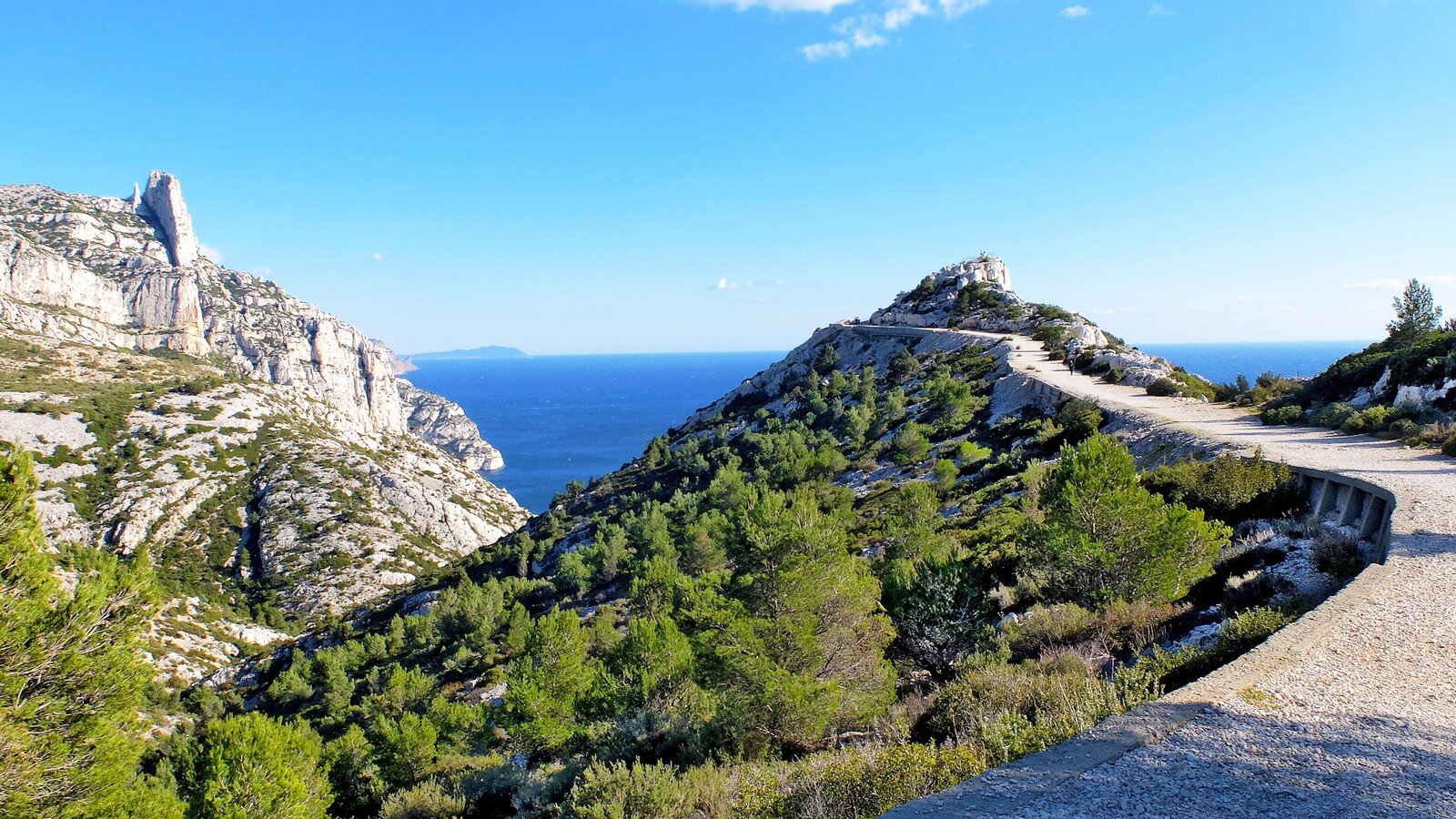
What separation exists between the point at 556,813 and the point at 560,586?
32.5 metres

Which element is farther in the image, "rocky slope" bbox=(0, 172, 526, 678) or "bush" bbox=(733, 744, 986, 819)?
"rocky slope" bbox=(0, 172, 526, 678)

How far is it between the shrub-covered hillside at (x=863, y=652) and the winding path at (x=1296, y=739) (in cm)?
61

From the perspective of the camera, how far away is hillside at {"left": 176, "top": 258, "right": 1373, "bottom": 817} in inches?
325

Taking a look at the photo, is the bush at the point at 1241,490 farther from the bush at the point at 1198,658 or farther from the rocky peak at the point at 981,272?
the rocky peak at the point at 981,272

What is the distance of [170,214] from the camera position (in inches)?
5856

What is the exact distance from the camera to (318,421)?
4033 inches

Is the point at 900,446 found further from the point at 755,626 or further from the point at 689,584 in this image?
the point at 755,626

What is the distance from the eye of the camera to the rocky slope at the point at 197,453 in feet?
209

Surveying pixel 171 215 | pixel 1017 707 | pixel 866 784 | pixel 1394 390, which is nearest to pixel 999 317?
pixel 1394 390

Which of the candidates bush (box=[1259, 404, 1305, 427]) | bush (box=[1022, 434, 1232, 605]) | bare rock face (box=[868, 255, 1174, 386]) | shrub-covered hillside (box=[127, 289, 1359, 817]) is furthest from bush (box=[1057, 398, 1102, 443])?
bush (box=[1022, 434, 1232, 605])

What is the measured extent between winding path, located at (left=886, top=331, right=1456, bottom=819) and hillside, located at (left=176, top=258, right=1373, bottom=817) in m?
0.61

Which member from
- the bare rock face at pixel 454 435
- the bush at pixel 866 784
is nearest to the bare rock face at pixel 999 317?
the bush at pixel 866 784

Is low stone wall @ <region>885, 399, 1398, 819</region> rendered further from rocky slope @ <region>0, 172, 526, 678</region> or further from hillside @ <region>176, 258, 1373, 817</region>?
rocky slope @ <region>0, 172, 526, 678</region>

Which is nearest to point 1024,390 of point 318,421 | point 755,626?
point 755,626
